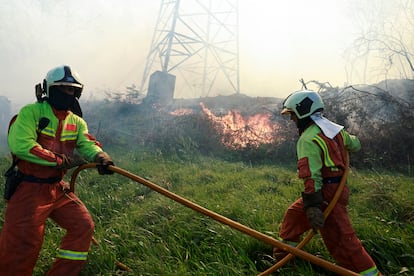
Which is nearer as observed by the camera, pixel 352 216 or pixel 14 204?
pixel 14 204

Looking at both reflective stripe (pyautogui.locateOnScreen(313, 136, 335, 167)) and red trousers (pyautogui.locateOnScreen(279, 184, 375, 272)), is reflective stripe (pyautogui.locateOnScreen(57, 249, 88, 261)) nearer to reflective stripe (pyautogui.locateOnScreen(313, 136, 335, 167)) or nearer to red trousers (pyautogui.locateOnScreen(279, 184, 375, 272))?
red trousers (pyautogui.locateOnScreen(279, 184, 375, 272))

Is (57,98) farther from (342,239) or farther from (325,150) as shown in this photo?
(342,239)

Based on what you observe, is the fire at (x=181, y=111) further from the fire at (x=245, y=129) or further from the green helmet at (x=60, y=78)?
the green helmet at (x=60, y=78)

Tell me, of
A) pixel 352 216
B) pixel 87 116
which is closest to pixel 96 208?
A: pixel 352 216

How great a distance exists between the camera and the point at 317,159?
2.72m

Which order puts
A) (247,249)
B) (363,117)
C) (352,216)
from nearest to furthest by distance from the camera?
(247,249) < (352,216) < (363,117)

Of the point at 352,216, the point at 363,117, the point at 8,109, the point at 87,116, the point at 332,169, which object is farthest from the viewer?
the point at 8,109

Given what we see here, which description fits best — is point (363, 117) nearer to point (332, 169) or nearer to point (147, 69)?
point (332, 169)

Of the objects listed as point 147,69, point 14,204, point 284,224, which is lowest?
point 284,224

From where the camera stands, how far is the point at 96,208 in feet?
16.5

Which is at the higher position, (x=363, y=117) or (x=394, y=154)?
(x=363, y=117)

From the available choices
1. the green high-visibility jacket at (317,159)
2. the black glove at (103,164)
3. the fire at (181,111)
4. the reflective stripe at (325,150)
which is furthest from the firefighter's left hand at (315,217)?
the fire at (181,111)

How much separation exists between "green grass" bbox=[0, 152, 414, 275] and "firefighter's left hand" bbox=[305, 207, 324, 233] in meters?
0.54

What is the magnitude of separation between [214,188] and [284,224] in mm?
2330
